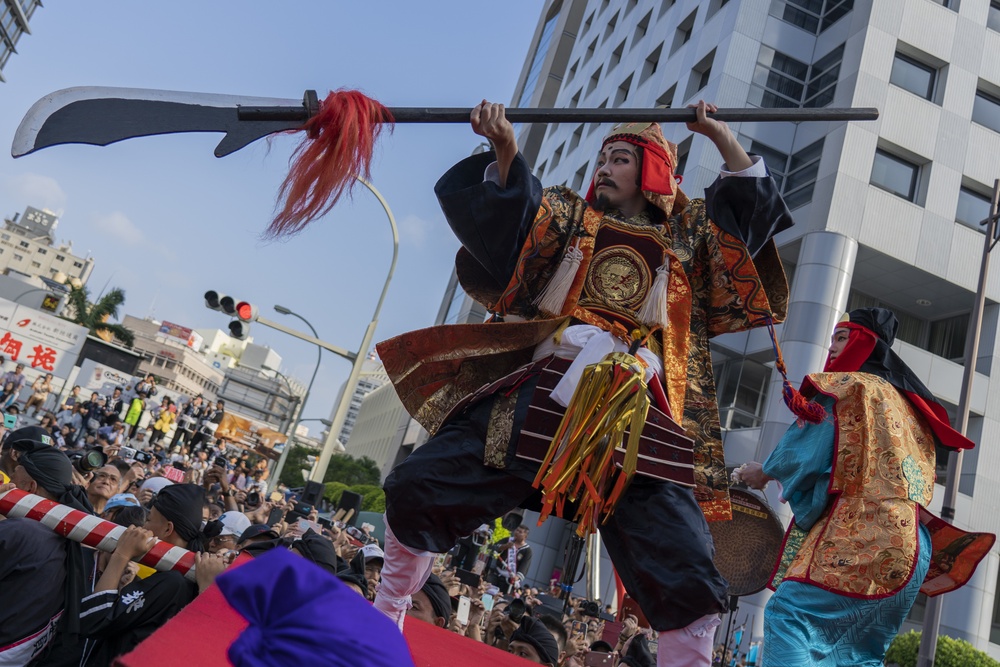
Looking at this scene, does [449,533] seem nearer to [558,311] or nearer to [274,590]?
[558,311]

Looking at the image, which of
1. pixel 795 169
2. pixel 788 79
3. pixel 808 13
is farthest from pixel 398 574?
pixel 808 13

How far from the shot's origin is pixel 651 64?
28484mm

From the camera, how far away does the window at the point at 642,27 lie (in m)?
30.1

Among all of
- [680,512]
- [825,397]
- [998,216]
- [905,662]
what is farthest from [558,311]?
[905,662]

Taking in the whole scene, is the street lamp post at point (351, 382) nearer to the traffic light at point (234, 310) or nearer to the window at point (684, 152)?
the traffic light at point (234, 310)

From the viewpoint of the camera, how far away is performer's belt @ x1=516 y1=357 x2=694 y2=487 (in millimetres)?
2797

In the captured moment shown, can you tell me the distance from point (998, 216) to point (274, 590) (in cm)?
1436

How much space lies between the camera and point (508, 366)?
3.28 metres

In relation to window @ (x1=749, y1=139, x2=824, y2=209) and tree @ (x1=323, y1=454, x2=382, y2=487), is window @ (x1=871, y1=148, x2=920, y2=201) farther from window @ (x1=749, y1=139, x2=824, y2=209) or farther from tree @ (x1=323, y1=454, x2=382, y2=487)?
tree @ (x1=323, y1=454, x2=382, y2=487)

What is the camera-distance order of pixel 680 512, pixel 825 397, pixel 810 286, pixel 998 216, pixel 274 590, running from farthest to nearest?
1. pixel 810 286
2. pixel 998 216
3. pixel 825 397
4. pixel 680 512
5. pixel 274 590

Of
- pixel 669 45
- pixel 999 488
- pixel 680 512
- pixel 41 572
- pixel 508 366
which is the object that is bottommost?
pixel 41 572

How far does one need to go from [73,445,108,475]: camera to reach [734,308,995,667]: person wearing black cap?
5079 millimetres

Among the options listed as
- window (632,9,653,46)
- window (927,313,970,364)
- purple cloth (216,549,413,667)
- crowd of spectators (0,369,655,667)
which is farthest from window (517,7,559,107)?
purple cloth (216,549,413,667)

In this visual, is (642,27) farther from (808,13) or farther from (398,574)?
(398,574)
